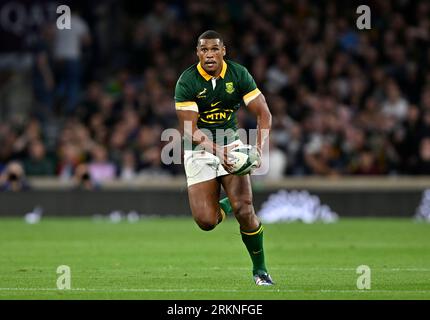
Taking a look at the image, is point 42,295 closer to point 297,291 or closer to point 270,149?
point 297,291

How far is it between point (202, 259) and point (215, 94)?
137 inches

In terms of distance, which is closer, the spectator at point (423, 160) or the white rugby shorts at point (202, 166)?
the white rugby shorts at point (202, 166)

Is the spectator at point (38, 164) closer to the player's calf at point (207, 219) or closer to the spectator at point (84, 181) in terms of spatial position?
the spectator at point (84, 181)

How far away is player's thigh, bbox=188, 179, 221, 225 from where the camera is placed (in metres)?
11.4

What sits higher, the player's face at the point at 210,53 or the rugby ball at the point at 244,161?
the player's face at the point at 210,53

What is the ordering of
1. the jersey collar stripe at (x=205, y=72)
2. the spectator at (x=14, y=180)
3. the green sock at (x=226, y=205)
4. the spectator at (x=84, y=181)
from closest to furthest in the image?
the jersey collar stripe at (x=205, y=72) → the green sock at (x=226, y=205) → the spectator at (x=14, y=180) → the spectator at (x=84, y=181)

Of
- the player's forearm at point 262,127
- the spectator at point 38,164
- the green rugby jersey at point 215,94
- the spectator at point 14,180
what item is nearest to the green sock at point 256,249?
the player's forearm at point 262,127

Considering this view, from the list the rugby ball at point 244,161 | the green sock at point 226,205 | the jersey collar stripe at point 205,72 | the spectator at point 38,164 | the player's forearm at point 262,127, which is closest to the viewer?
the rugby ball at point 244,161

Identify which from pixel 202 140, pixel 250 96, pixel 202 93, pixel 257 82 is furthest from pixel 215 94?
pixel 257 82

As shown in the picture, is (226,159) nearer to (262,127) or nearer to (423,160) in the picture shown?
(262,127)

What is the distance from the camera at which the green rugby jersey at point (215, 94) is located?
11266 millimetres

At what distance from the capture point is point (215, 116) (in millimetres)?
11438

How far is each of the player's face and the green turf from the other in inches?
87.2

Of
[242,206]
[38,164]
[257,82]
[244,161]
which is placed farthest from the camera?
[257,82]
